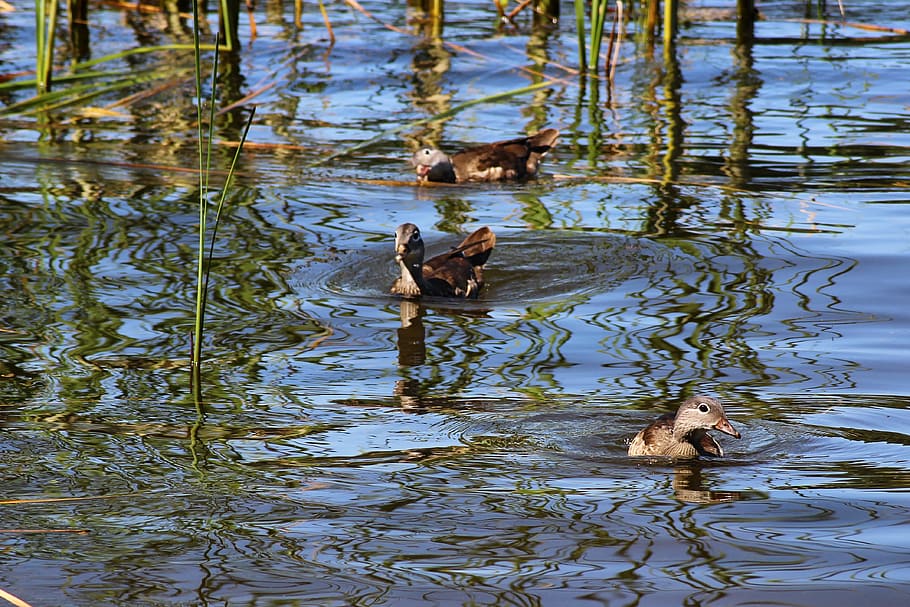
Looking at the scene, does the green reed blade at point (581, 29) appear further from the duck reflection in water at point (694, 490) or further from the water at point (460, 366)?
the duck reflection in water at point (694, 490)

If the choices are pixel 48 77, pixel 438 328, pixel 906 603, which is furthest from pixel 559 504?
pixel 48 77

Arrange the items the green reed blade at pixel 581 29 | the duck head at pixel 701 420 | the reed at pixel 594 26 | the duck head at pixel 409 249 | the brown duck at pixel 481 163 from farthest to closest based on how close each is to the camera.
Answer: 1. the green reed blade at pixel 581 29
2. the reed at pixel 594 26
3. the brown duck at pixel 481 163
4. the duck head at pixel 409 249
5. the duck head at pixel 701 420

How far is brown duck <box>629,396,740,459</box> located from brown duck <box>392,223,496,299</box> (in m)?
3.10

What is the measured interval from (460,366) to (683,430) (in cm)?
168

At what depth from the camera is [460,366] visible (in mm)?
6809

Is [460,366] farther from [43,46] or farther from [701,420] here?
[43,46]

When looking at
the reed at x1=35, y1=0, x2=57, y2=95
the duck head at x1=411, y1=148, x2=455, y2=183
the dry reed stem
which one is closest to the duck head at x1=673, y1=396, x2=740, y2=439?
the dry reed stem

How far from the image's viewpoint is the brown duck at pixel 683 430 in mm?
5340

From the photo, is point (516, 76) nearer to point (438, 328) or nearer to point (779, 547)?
point (438, 328)

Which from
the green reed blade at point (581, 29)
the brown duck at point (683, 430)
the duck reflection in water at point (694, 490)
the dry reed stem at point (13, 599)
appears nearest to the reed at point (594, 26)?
the green reed blade at point (581, 29)

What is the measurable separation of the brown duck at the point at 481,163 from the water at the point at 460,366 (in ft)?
0.53

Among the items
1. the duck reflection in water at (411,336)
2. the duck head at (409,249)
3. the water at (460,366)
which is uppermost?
the duck head at (409,249)

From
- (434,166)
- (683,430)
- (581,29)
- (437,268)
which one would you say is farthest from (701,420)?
(581,29)

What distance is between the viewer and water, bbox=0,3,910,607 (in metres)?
4.35
